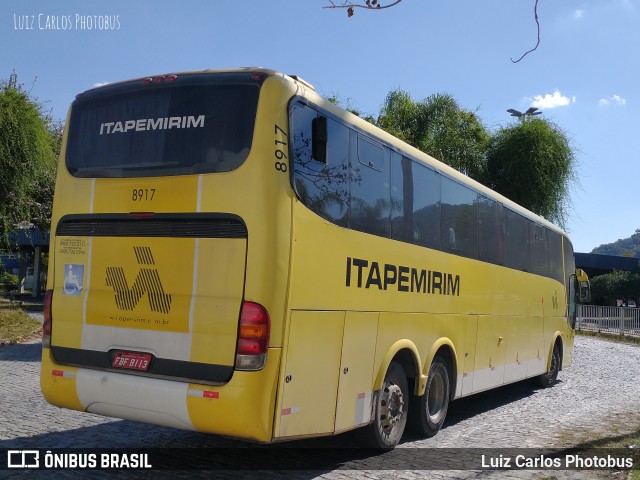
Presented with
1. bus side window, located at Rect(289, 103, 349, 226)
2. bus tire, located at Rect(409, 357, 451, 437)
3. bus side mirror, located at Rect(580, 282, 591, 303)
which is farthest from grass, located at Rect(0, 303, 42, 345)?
bus side mirror, located at Rect(580, 282, 591, 303)

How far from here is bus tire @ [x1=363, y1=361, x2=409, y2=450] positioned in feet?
23.0

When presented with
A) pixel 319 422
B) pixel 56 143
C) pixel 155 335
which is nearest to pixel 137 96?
pixel 155 335

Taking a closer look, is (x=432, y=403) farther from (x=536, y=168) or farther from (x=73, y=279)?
(x=536, y=168)

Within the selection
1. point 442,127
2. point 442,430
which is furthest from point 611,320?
point 442,430

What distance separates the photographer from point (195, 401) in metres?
5.42

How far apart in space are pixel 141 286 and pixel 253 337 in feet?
4.04

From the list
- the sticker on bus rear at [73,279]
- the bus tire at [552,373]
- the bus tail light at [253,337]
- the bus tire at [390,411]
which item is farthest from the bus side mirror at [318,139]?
the bus tire at [552,373]

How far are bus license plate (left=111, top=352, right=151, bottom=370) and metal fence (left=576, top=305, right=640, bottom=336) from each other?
29.4m

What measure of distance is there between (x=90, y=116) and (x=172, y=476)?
359cm

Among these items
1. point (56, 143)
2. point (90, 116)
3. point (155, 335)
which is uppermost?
point (56, 143)

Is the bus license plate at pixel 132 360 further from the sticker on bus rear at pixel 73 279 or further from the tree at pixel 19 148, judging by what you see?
the tree at pixel 19 148

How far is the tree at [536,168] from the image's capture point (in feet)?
80.4

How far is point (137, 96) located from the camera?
6352 mm

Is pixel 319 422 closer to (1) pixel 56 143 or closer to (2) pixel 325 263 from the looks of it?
(2) pixel 325 263
